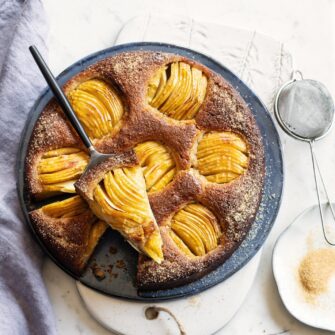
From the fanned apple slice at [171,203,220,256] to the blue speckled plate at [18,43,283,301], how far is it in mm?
161

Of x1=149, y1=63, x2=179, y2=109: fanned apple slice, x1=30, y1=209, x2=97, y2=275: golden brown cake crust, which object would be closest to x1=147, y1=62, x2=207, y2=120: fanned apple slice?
x1=149, y1=63, x2=179, y2=109: fanned apple slice

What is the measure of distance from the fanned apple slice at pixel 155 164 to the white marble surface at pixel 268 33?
62 centimetres

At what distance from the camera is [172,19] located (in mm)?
2998

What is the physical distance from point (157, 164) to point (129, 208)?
0.85 feet

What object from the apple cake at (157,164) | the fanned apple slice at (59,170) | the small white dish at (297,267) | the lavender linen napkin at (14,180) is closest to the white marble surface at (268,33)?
the small white dish at (297,267)

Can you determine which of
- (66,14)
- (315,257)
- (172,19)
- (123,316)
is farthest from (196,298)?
(66,14)

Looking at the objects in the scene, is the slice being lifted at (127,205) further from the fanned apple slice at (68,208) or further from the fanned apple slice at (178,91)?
the fanned apple slice at (178,91)

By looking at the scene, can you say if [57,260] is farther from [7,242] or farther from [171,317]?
[171,317]

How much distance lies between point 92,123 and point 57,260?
2.02 ft

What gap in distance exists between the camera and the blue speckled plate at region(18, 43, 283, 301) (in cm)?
261

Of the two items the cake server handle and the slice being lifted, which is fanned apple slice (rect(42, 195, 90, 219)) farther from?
the cake server handle

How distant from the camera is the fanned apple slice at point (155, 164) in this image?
8.36 ft

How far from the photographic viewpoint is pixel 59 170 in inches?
101

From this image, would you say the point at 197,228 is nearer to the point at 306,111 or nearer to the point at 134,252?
the point at 134,252
